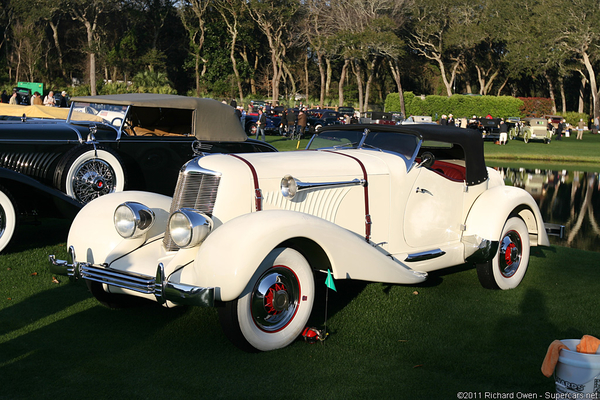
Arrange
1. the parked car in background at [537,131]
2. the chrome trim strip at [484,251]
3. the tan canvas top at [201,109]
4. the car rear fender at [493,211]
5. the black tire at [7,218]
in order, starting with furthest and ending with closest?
the parked car in background at [537,131] < the tan canvas top at [201,109] < the black tire at [7,218] < the car rear fender at [493,211] < the chrome trim strip at [484,251]

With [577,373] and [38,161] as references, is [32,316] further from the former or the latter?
[577,373]

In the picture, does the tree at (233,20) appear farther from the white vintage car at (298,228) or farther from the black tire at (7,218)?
the white vintage car at (298,228)

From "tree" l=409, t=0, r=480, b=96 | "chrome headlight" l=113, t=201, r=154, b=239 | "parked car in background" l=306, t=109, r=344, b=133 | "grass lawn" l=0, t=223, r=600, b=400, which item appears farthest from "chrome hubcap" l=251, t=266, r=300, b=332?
"tree" l=409, t=0, r=480, b=96

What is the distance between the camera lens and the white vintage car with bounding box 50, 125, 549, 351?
3.70m

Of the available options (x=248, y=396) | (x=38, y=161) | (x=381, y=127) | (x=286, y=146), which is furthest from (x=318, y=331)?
(x=286, y=146)

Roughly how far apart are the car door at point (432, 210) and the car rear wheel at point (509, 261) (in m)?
0.48

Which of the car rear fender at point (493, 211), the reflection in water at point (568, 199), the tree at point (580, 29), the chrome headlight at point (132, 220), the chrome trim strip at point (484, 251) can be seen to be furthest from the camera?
the tree at point (580, 29)

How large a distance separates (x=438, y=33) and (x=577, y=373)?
54.5 m

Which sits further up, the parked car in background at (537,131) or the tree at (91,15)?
the tree at (91,15)

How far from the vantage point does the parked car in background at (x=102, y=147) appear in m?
6.96

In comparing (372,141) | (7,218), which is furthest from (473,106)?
(7,218)

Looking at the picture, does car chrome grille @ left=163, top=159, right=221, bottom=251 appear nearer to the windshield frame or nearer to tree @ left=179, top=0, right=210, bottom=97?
the windshield frame

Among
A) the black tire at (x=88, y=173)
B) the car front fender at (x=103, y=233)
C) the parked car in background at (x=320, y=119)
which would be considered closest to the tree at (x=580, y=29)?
the parked car in background at (x=320, y=119)

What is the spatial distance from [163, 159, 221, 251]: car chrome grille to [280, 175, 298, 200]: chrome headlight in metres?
0.51
